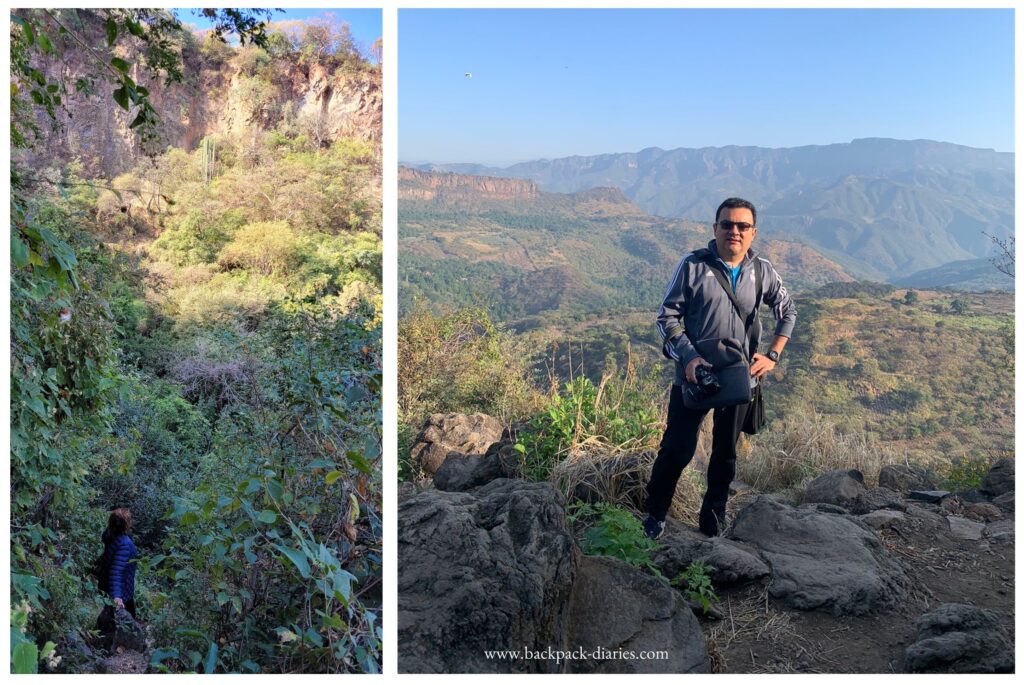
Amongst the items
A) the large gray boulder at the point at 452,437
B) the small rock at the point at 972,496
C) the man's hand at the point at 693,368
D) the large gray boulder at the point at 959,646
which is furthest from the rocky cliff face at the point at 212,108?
the small rock at the point at 972,496

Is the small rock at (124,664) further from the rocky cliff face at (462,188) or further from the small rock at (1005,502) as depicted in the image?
the small rock at (1005,502)

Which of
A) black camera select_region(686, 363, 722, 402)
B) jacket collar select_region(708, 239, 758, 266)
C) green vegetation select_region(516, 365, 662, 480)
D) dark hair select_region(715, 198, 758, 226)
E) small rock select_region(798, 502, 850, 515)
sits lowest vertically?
small rock select_region(798, 502, 850, 515)

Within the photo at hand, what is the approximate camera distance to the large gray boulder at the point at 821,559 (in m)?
2.76

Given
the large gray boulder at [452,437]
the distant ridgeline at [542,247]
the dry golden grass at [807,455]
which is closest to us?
the distant ridgeline at [542,247]

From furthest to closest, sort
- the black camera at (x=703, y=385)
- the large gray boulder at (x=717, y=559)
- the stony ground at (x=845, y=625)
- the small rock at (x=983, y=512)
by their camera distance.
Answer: the small rock at (x=983, y=512) → the black camera at (x=703, y=385) → the large gray boulder at (x=717, y=559) → the stony ground at (x=845, y=625)

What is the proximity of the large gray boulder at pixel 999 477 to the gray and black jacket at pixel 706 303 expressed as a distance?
1.66m

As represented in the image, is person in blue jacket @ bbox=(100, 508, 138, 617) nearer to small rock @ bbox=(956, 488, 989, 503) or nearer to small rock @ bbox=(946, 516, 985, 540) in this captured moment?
small rock @ bbox=(946, 516, 985, 540)

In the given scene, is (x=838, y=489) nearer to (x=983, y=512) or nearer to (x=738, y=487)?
(x=738, y=487)

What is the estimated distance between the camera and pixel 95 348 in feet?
11.3

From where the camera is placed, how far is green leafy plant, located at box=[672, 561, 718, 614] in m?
2.73

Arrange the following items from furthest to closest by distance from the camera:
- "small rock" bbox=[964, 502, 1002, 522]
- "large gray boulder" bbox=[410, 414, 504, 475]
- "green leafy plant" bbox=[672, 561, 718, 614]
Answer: "large gray boulder" bbox=[410, 414, 504, 475]
"small rock" bbox=[964, 502, 1002, 522]
"green leafy plant" bbox=[672, 561, 718, 614]

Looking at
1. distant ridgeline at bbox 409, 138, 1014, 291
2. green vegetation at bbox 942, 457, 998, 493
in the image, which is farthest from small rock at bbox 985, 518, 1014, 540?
distant ridgeline at bbox 409, 138, 1014, 291

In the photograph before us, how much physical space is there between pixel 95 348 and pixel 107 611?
3.66 ft

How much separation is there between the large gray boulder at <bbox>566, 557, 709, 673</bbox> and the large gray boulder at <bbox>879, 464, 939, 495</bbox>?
73.8 inches
